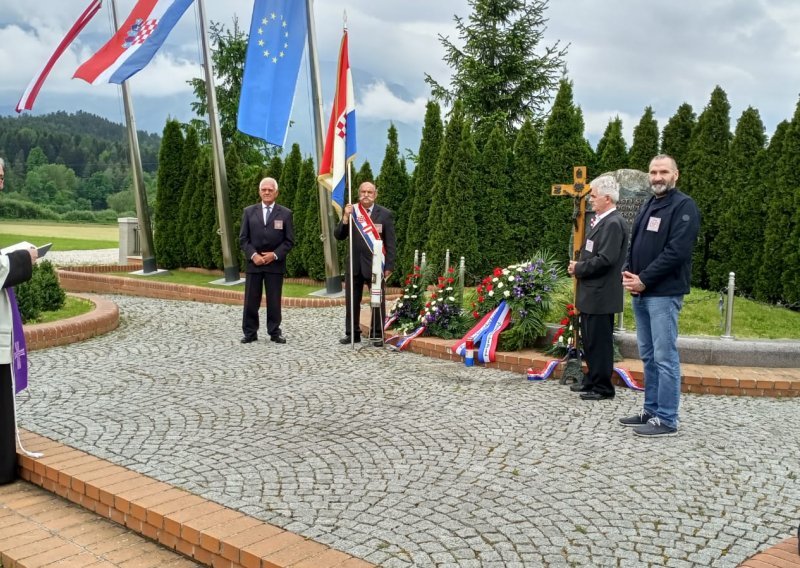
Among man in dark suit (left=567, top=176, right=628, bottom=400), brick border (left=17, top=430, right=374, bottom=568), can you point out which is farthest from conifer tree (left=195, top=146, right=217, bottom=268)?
brick border (left=17, top=430, right=374, bottom=568)

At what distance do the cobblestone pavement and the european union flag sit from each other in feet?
18.4

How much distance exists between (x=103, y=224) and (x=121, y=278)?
5037 cm

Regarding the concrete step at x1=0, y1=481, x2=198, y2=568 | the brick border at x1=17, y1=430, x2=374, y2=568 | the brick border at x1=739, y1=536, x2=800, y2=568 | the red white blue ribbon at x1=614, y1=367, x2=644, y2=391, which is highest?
the red white blue ribbon at x1=614, y1=367, x2=644, y2=391

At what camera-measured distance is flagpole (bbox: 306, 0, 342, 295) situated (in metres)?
12.4

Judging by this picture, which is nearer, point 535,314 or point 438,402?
point 438,402

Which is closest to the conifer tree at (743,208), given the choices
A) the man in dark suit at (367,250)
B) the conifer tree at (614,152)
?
the conifer tree at (614,152)

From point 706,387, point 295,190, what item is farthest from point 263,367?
point 295,190

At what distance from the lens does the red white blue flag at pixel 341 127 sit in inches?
348

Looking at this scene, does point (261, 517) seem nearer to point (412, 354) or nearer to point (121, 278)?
point (412, 354)

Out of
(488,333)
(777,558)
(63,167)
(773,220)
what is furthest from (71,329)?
(63,167)

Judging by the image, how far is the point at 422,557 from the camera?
316 centimetres

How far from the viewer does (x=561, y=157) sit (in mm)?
13531

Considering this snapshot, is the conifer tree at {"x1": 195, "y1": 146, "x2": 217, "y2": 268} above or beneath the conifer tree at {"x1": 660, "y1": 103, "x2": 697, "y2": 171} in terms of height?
beneath

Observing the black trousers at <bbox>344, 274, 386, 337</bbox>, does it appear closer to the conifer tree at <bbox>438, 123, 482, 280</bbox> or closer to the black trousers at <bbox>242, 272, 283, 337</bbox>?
the black trousers at <bbox>242, 272, 283, 337</bbox>
